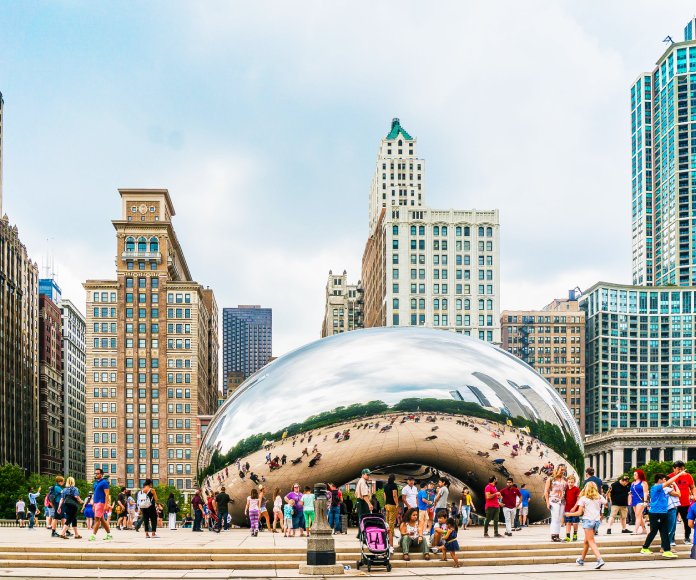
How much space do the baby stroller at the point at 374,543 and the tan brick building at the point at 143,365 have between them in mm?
115384

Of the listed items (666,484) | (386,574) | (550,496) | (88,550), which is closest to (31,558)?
(88,550)

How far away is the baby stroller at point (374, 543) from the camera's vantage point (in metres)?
18.4

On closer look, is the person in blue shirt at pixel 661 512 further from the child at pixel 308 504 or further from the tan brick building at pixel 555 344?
the tan brick building at pixel 555 344

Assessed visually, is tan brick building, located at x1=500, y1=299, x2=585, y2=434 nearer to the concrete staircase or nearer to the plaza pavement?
the plaza pavement

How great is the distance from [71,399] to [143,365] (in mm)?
60586

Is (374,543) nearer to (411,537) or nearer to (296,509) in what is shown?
(411,537)

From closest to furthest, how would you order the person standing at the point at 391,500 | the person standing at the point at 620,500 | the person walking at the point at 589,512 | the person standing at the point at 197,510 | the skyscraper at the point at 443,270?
1. the person walking at the point at 589,512
2. the person standing at the point at 391,500
3. the person standing at the point at 620,500
4. the person standing at the point at 197,510
5. the skyscraper at the point at 443,270

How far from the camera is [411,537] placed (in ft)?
65.5

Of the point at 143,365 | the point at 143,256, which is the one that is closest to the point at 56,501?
the point at 143,365

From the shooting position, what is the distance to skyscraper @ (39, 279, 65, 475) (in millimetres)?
157750

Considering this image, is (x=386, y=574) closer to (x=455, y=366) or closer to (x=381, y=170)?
(x=455, y=366)

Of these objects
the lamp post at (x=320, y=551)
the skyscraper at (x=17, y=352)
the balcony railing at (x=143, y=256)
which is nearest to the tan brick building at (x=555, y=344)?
the balcony railing at (x=143, y=256)

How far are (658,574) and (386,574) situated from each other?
483 cm

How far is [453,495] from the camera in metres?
29.6
